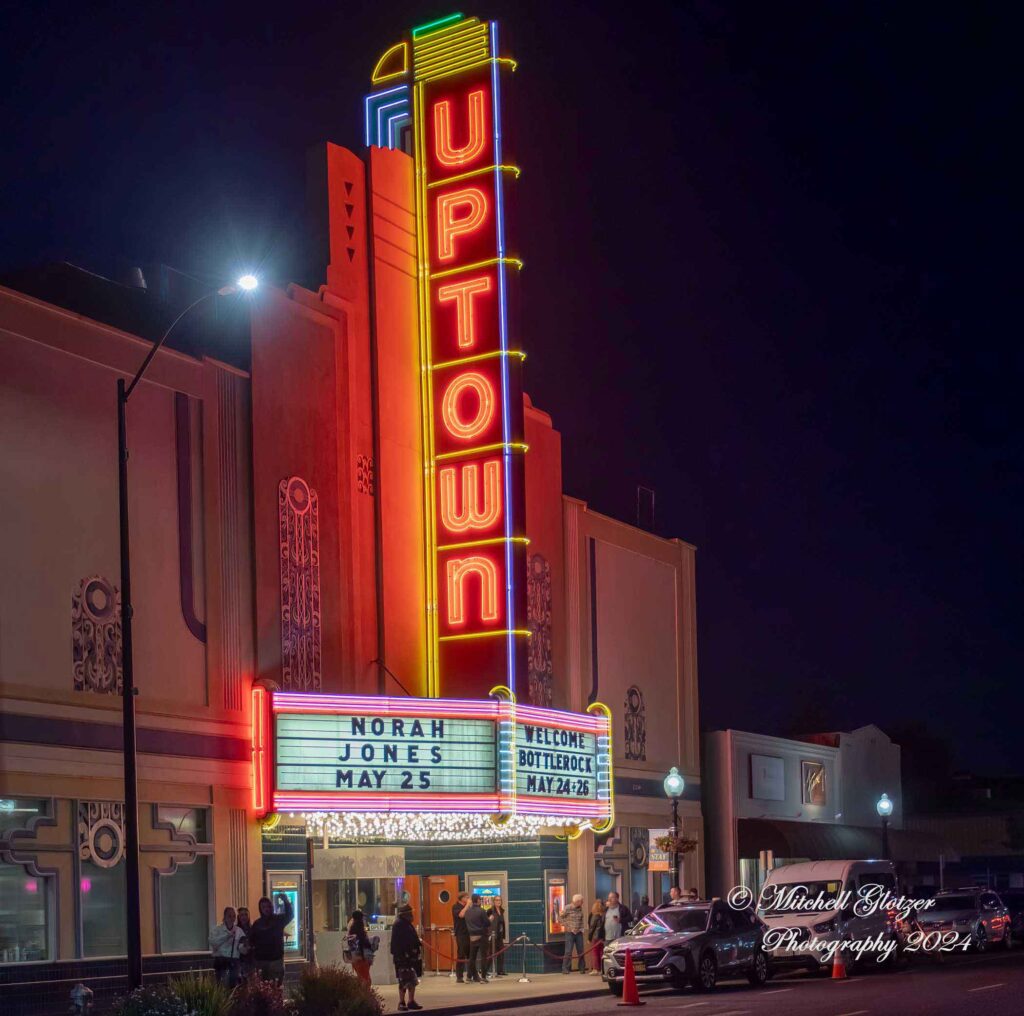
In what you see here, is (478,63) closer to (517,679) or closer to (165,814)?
(517,679)

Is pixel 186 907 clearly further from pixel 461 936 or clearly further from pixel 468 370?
pixel 468 370

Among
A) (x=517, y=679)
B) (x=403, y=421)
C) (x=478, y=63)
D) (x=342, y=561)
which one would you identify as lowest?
(x=517, y=679)

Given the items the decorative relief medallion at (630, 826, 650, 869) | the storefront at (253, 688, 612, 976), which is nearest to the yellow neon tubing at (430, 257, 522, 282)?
the storefront at (253, 688, 612, 976)

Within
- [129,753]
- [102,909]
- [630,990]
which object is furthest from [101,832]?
[630,990]

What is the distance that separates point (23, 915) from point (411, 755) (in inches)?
319

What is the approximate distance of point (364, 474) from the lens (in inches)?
1223

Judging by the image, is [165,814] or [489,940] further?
[489,940]

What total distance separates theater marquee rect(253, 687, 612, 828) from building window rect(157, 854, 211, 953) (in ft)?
5.34

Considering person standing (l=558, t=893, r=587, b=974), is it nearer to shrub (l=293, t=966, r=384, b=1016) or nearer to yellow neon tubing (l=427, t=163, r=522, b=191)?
shrub (l=293, t=966, r=384, b=1016)

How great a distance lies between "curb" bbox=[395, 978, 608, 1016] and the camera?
25.2 metres

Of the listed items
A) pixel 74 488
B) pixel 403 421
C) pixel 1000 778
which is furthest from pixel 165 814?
pixel 1000 778

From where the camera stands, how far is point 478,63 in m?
32.8

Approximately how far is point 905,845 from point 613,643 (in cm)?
1755

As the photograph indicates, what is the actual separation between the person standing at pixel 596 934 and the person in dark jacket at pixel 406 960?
717 cm
